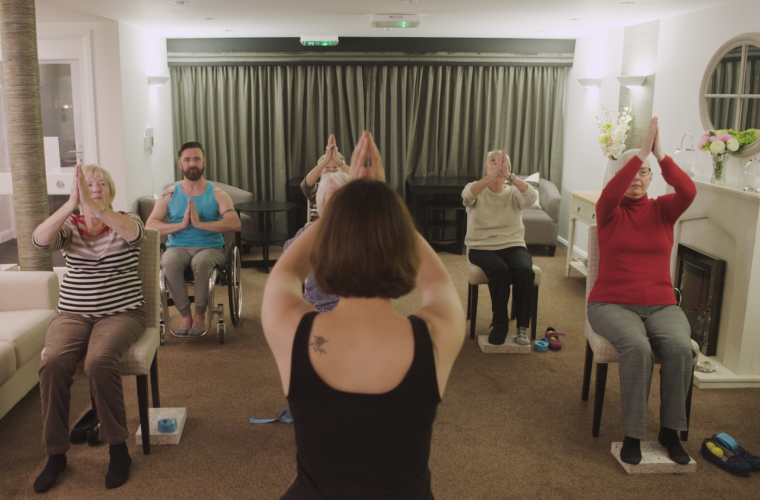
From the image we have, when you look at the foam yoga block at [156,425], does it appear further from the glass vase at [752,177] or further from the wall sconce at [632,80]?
the wall sconce at [632,80]

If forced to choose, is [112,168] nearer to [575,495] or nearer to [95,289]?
[95,289]

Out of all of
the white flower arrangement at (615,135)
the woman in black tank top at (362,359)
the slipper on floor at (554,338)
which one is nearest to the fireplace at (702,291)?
the slipper on floor at (554,338)

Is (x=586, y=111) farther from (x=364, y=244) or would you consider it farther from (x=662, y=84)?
(x=364, y=244)

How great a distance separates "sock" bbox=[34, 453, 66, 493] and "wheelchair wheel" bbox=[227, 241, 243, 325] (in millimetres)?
1751

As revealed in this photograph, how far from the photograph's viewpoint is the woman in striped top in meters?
2.60

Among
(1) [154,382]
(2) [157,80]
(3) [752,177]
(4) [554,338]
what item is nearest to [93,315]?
(1) [154,382]

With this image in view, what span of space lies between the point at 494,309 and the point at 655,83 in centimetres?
255

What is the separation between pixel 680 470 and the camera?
2.74 m

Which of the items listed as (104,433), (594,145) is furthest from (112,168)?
(594,145)

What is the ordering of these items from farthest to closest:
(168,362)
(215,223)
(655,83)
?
(655,83), (215,223), (168,362)

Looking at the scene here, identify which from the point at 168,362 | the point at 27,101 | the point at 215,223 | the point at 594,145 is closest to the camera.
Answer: the point at 27,101

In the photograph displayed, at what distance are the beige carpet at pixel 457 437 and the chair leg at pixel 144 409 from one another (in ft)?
0.19

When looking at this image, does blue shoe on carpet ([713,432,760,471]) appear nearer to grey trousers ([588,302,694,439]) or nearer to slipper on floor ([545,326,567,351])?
grey trousers ([588,302,694,439])

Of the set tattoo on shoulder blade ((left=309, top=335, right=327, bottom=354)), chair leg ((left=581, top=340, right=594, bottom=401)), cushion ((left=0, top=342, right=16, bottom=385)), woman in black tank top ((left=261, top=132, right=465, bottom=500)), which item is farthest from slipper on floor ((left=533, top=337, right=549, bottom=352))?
tattoo on shoulder blade ((left=309, top=335, right=327, bottom=354))
